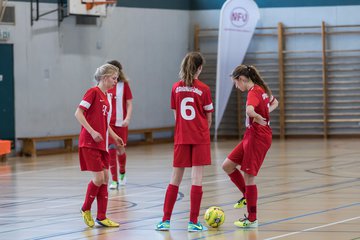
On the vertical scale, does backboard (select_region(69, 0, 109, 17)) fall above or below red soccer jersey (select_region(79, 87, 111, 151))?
above

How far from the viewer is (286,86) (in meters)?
23.5

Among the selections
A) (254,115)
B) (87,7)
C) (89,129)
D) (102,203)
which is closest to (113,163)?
(102,203)

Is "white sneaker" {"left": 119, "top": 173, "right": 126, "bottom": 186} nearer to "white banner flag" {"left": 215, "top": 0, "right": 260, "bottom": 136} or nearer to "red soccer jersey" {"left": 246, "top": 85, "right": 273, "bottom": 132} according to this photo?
"red soccer jersey" {"left": 246, "top": 85, "right": 273, "bottom": 132}

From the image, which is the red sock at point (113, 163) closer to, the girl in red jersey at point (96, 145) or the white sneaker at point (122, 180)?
the white sneaker at point (122, 180)

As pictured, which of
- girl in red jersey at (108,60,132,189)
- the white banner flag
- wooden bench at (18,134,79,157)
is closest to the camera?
girl in red jersey at (108,60,132,189)

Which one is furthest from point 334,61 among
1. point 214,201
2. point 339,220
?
point 339,220

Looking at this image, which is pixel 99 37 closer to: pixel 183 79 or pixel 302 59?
pixel 302 59

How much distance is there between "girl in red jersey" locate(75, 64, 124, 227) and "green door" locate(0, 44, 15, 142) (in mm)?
10870

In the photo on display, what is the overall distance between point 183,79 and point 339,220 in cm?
214

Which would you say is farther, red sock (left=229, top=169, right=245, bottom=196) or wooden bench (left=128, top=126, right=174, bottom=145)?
wooden bench (left=128, top=126, right=174, bottom=145)

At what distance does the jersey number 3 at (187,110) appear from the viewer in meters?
7.92

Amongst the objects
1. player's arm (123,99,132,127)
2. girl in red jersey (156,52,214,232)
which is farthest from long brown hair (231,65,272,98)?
player's arm (123,99,132,127)

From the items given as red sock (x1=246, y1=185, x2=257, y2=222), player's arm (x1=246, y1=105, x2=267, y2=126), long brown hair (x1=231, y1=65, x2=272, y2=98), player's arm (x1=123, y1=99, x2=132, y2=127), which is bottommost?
red sock (x1=246, y1=185, x2=257, y2=222)

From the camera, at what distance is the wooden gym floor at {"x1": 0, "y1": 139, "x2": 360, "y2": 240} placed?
26.0ft
